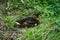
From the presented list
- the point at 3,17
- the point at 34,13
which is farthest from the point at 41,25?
the point at 3,17

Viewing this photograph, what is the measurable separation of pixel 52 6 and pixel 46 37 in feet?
3.14

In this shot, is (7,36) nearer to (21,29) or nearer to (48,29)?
(21,29)

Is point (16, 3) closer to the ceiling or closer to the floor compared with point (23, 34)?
closer to the ceiling

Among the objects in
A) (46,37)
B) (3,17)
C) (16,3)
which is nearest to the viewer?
(46,37)

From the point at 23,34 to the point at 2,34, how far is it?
1.27 ft

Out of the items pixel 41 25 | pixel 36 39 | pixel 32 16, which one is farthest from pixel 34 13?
pixel 36 39

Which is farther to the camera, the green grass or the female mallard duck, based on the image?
the female mallard duck

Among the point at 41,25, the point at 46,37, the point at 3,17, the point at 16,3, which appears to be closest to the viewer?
the point at 46,37

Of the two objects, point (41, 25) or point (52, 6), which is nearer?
point (41, 25)

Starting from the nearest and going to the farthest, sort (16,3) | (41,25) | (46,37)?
1. (46,37)
2. (41,25)
3. (16,3)

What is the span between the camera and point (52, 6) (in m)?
4.70

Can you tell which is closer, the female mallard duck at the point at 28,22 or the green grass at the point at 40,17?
the green grass at the point at 40,17

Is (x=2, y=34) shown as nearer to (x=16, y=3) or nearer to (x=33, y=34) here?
(x=33, y=34)

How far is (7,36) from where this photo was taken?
4.13 m
